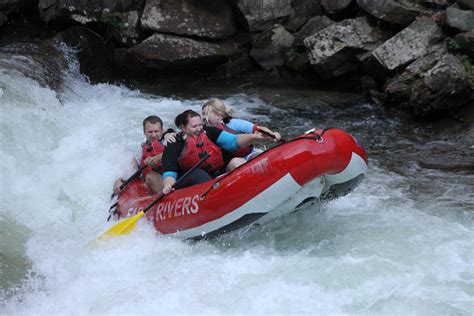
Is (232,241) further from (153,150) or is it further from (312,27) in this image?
(312,27)

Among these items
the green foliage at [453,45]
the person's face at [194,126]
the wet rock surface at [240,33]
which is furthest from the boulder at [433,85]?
the person's face at [194,126]

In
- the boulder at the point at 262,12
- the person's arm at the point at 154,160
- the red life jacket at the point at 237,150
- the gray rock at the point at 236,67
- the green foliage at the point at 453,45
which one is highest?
the red life jacket at the point at 237,150

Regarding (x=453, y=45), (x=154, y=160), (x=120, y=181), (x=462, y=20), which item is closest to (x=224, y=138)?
(x=154, y=160)

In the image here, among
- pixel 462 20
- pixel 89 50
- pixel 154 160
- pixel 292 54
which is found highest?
pixel 154 160

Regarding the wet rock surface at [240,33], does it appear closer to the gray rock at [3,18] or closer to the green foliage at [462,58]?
the gray rock at [3,18]

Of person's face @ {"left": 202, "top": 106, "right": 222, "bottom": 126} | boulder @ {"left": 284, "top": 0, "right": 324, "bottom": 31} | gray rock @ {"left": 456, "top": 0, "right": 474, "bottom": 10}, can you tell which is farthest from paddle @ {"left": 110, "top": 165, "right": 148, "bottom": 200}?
gray rock @ {"left": 456, "top": 0, "right": 474, "bottom": 10}

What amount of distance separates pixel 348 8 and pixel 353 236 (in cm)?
528

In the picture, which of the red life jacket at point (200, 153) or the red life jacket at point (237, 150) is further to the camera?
the red life jacket at point (237, 150)

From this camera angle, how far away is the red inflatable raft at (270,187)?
155 inches

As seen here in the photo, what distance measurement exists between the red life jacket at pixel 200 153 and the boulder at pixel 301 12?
5.14 m

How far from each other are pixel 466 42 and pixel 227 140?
426cm

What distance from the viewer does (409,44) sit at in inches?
307

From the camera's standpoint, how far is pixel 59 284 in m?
3.94

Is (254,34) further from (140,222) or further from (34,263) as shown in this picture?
(34,263)
